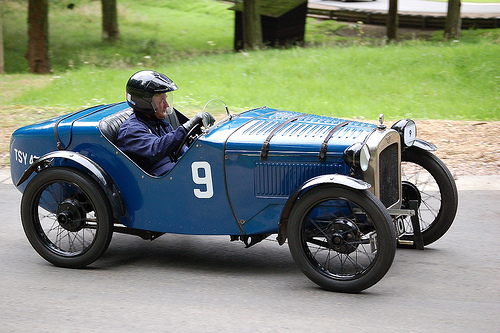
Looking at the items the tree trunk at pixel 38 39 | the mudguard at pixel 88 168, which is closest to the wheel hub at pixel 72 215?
the mudguard at pixel 88 168

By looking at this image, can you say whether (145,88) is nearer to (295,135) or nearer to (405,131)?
(295,135)

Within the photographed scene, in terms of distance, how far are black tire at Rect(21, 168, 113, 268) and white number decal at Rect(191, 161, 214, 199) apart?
71cm

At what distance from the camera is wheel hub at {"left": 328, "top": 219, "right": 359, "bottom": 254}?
434 centimetres

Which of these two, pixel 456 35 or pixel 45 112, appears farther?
pixel 456 35

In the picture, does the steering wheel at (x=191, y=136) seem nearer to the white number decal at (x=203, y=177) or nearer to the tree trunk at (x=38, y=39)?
the white number decal at (x=203, y=177)

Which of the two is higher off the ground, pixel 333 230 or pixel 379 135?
pixel 379 135

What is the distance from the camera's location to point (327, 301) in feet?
13.9

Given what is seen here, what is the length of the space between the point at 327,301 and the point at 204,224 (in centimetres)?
107

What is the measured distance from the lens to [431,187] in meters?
5.61

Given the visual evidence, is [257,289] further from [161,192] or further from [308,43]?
[308,43]

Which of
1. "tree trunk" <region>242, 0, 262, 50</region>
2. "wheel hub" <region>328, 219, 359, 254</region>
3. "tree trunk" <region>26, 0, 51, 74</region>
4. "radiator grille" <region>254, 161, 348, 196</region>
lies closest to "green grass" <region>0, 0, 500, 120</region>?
"tree trunk" <region>26, 0, 51, 74</region>

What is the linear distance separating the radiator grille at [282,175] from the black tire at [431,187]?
917mm

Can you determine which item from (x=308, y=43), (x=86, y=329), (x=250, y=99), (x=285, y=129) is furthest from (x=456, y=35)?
(x=86, y=329)

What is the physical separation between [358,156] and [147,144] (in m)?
1.62
